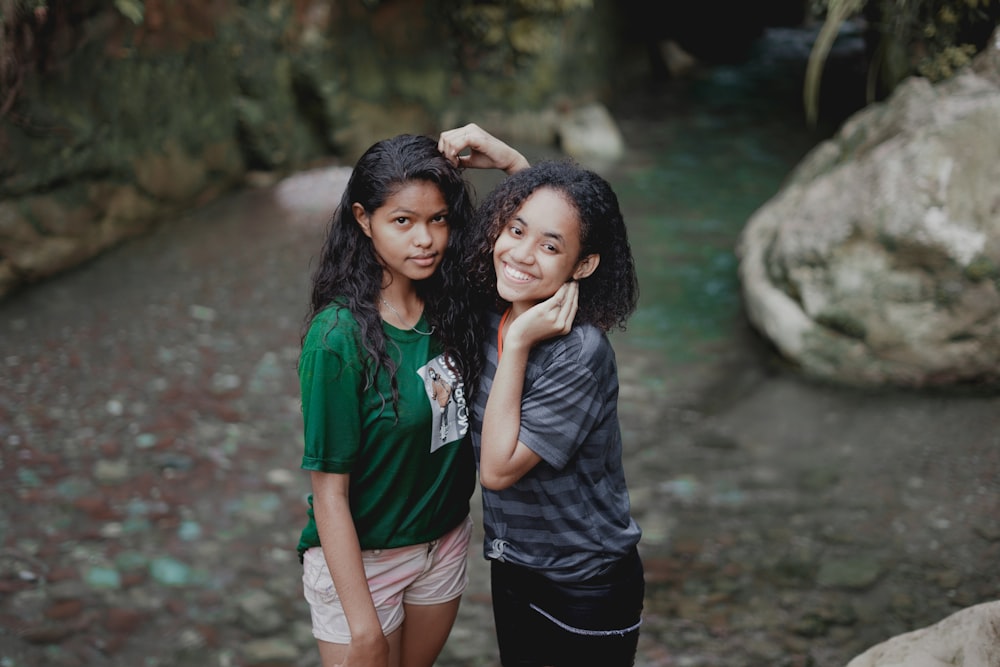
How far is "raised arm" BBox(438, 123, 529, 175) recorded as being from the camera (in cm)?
202

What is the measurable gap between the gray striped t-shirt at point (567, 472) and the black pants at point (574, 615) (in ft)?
0.13

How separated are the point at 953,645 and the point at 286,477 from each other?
252 centimetres

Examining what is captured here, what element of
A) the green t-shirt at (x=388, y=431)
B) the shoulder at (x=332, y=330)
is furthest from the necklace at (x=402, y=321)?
the shoulder at (x=332, y=330)

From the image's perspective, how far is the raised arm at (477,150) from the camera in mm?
2016

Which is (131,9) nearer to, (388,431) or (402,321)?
(402,321)

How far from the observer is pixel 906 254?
4168 mm

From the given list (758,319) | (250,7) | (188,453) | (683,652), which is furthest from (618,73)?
(683,652)

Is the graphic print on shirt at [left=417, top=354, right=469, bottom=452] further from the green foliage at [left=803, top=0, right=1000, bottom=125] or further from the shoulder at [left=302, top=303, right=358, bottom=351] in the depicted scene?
the green foliage at [left=803, top=0, right=1000, bottom=125]

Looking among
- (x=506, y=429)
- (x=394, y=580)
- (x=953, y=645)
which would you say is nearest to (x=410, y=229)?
(x=506, y=429)

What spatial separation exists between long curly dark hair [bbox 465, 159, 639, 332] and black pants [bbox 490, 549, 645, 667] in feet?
1.71

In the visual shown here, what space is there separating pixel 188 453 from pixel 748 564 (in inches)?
86.2

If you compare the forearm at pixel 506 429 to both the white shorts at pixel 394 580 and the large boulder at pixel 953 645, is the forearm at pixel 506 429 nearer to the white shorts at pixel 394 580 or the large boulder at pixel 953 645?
the white shorts at pixel 394 580

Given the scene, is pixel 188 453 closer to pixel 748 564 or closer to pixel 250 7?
pixel 748 564

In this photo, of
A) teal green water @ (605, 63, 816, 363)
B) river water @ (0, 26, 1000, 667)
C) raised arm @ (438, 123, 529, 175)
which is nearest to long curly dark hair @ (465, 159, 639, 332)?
raised arm @ (438, 123, 529, 175)
